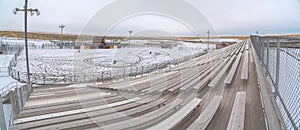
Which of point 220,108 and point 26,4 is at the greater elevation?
point 26,4

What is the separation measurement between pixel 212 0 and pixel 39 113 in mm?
6649

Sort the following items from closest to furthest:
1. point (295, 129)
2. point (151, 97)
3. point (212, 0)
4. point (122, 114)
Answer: point (295, 129) → point (122, 114) → point (151, 97) → point (212, 0)

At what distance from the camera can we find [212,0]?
7.64 metres

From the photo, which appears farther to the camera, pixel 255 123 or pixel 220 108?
pixel 220 108

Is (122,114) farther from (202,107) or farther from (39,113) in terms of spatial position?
(39,113)

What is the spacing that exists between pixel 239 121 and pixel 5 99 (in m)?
4.61

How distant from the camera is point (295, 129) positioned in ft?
5.54

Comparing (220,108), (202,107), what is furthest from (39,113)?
(220,108)

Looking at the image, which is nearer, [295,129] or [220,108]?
[295,129]

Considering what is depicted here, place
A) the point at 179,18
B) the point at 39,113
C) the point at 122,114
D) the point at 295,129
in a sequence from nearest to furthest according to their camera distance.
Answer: the point at 295,129, the point at 122,114, the point at 39,113, the point at 179,18

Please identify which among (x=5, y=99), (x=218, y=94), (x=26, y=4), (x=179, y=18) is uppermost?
(x=26, y=4)

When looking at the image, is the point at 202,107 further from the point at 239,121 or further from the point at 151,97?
the point at 151,97

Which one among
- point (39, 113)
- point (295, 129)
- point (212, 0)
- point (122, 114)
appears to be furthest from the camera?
point (212, 0)

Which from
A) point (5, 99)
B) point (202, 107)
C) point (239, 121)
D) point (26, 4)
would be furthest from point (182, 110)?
point (26, 4)
